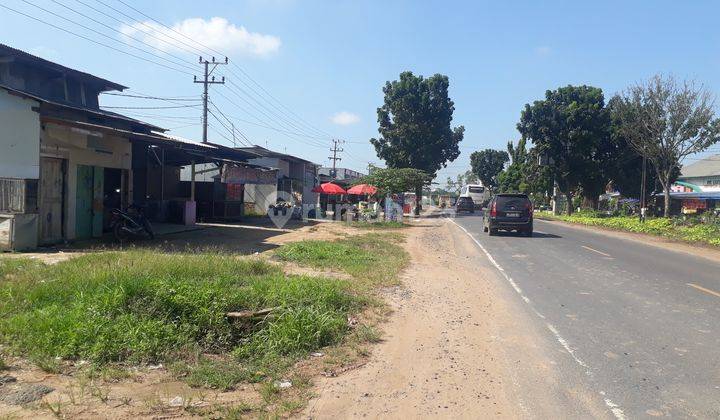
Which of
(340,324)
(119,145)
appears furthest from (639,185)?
(340,324)

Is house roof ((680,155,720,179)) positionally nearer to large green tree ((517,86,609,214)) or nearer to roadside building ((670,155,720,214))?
roadside building ((670,155,720,214))

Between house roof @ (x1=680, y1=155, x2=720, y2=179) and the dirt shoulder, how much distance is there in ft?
196

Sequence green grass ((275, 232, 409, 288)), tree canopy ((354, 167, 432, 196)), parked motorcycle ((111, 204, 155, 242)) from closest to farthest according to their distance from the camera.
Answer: green grass ((275, 232, 409, 288)), parked motorcycle ((111, 204, 155, 242)), tree canopy ((354, 167, 432, 196))

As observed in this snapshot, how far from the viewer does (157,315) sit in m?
6.18

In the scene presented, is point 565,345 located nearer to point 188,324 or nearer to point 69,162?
point 188,324

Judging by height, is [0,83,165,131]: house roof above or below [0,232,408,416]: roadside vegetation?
above

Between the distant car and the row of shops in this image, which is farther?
the distant car

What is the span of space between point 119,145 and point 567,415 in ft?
52.7

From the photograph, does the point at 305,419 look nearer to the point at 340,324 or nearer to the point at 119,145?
the point at 340,324

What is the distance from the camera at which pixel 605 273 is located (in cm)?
1184

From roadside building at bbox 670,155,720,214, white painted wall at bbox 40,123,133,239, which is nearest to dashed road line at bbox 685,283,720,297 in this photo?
white painted wall at bbox 40,123,133,239

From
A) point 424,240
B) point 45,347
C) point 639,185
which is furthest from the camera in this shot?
point 639,185

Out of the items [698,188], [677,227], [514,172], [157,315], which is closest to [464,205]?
[514,172]

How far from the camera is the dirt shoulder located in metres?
4.31
